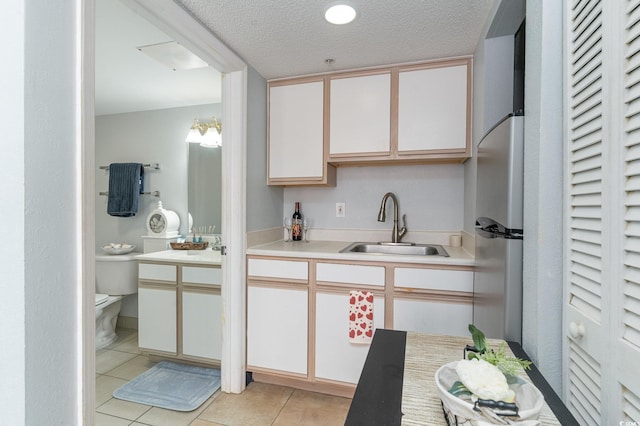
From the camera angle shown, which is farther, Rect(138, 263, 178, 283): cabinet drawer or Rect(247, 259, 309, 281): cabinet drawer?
Rect(138, 263, 178, 283): cabinet drawer

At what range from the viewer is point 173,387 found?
213cm

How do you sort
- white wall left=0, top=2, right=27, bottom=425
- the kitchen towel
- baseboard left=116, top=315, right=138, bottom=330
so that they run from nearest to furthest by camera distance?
1. white wall left=0, top=2, right=27, bottom=425
2. the kitchen towel
3. baseboard left=116, top=315, right=138, bottom=330

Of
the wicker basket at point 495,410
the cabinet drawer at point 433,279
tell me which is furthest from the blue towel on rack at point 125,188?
the wicker basket at point 495,410

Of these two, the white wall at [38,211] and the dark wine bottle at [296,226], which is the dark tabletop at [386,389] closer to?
the white wall at [38,211]

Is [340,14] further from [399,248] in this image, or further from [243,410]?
[243,410]

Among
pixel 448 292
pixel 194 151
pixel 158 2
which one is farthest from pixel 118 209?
pixel 448 292

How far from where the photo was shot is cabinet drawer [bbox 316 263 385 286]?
6.18ft

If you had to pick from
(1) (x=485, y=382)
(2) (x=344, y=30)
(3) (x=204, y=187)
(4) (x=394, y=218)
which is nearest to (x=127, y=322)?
(3) (x=204, y=187)

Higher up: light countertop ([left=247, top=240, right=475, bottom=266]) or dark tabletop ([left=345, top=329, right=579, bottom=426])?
light countertop ([left=247, top=240, right=475, bottom=266])

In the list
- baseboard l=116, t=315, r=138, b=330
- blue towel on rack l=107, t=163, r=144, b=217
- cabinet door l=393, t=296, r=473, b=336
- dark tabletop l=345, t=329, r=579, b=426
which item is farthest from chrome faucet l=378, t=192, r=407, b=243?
baseboard l=116, t=315, r=138, b=330

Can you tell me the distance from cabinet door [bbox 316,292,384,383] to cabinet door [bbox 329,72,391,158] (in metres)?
1.03

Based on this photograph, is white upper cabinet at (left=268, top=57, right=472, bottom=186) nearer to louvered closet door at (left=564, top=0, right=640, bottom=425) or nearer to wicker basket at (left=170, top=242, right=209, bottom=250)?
wicker basket at (left=170, top=242, right=209, bottom=250)

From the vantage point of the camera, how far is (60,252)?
3.43 ft

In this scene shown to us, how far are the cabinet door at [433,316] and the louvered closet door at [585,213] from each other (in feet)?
3.23
